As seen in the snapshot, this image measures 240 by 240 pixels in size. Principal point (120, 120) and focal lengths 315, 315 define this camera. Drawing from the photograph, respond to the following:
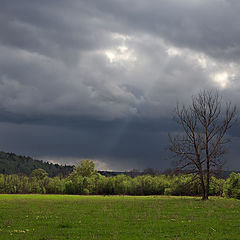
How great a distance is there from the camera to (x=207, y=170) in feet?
169

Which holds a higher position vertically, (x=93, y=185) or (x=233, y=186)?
(x=233, y=186)

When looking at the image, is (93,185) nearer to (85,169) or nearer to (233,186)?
(85,169)

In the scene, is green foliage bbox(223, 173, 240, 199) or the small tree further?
the small tree

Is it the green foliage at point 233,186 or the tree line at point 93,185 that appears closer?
the green foliage at point 233,186

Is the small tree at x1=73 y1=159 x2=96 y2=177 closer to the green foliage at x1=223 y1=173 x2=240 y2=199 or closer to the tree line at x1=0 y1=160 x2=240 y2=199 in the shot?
the tree line at x1=0 y1=160 x2=240 y2=199

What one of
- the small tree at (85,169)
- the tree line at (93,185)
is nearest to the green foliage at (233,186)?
the tree line at (93,185)

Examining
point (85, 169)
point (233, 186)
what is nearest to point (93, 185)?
point (85, 169)

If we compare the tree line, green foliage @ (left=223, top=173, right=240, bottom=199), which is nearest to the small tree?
the tree line

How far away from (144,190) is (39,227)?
362 feet

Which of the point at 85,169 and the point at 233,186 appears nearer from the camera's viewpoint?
the point at 233,186

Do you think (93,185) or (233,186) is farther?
(93,185)

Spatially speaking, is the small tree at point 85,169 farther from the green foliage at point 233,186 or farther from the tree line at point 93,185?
the green foliage at point 233,186

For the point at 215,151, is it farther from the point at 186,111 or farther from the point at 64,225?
the point at 64,225

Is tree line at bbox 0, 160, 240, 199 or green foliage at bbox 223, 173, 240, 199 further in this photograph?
tree line at bbox 0, 160, 240, 199
